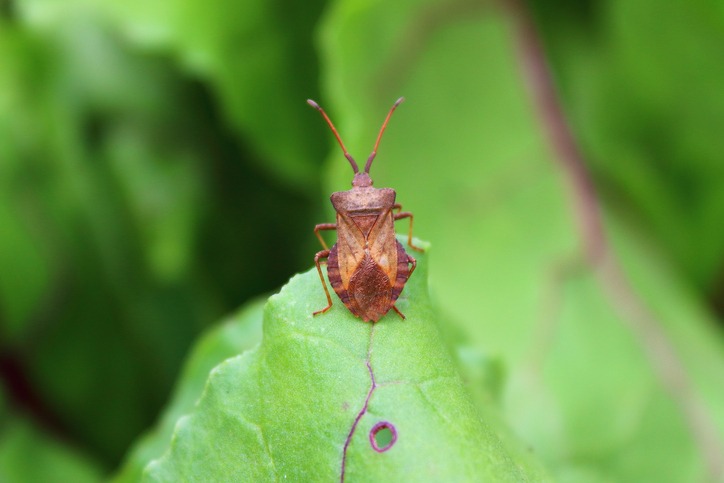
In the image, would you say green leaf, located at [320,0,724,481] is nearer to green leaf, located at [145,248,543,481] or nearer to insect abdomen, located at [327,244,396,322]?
insect abdomen, located at [327,244,396,322]

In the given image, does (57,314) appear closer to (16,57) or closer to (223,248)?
(223,248)

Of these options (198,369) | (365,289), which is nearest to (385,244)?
(365,289)

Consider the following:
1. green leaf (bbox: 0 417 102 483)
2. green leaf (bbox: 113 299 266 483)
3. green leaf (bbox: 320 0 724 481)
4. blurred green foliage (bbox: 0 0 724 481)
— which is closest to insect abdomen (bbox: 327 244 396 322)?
green leaf (bbox: 113 299 266 483)

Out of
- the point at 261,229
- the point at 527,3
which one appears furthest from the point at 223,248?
the point at 527,3

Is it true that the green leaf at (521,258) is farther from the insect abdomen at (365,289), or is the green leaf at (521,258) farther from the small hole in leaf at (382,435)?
the small hole in leaf at (382,435)

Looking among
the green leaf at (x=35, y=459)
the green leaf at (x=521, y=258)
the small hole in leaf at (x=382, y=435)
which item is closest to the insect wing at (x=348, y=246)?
the green leaf at (x=521, y=258)

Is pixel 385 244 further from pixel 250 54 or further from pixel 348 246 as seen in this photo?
pixel 250 54
